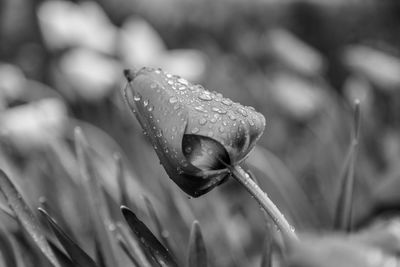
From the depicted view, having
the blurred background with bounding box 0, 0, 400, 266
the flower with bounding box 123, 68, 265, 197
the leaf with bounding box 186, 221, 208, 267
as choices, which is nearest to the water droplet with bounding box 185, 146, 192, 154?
the flower with bounding box 123, 68, 265, 197

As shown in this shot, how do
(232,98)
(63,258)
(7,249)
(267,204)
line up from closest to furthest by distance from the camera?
(267,204), (63,258), (7,249), (232,98)

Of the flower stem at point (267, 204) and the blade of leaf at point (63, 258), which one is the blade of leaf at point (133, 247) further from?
the flower stem at point (267, 204)

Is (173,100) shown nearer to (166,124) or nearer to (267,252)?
(166,124)

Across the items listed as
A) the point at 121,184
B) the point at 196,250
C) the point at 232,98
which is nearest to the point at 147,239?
the point at 196,250

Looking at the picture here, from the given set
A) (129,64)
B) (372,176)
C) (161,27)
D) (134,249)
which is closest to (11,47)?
(161,27)

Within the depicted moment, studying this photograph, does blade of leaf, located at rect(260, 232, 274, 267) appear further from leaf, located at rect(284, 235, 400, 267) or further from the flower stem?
leaf, located at rect(284, 235, 400, 267)

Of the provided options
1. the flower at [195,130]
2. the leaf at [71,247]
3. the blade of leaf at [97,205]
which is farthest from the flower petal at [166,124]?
the blade of leaf at [97,205]
